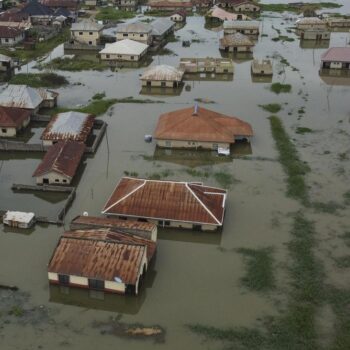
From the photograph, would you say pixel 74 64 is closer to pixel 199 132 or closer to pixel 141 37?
pixel 141 37

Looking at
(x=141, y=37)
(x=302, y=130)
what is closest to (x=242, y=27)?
(x=141, y=37)

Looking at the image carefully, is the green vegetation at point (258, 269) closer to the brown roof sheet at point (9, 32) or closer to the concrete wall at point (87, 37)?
the concrete wall at point (87, 37)

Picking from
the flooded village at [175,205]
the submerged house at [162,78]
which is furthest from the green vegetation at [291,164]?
the submerged house at [162,78]

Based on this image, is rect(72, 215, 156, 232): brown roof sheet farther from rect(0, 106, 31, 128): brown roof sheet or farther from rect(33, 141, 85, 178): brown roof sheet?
rect(0, 106, 31, 128): brown roof sheet

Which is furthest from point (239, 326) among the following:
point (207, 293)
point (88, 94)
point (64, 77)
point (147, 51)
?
point (147, 51)

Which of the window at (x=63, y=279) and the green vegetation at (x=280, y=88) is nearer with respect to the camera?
the window at (x=63, y=279)

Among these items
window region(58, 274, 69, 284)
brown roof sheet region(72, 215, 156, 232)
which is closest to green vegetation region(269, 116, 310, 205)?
brown roof sheet region(72, 215, 156, 232)
